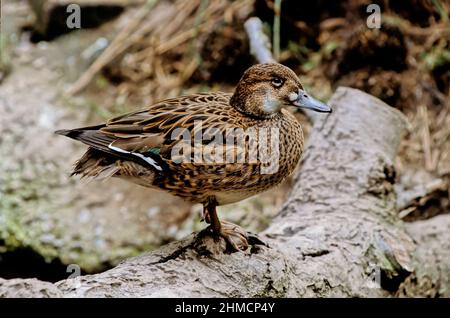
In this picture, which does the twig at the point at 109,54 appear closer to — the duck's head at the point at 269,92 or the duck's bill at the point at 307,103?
the duck's head at the point at 269,92

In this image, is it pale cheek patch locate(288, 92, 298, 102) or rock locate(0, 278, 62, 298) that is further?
pale cheek patch locate(288, 92, 298, 102)

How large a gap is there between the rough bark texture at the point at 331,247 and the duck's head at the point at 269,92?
0.62 meters

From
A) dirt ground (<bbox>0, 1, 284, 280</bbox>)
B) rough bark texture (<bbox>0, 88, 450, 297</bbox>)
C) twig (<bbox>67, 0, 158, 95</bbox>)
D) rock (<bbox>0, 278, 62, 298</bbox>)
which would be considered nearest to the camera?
rock (<bbox>0, 278, 62, 298</bbox>)

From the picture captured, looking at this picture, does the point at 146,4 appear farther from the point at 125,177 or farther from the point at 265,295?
the point at 265,295

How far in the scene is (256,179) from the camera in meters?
3.04

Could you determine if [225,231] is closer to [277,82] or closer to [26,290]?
[277,82]

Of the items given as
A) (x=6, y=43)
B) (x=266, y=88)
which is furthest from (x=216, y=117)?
(x=6, y=43)

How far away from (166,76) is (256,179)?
288 centimetres

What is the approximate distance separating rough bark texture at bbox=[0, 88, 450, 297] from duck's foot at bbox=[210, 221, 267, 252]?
42 mm

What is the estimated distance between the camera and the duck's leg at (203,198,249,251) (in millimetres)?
3111

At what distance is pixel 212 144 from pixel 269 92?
394 mm

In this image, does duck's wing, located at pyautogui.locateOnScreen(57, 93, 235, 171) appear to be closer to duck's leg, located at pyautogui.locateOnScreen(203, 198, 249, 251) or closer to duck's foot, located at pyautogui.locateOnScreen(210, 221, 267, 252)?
duck's leg, located at pyautogui.locateOnScreen(203, 198, 249, 251)

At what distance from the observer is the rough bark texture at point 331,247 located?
9.28 ft

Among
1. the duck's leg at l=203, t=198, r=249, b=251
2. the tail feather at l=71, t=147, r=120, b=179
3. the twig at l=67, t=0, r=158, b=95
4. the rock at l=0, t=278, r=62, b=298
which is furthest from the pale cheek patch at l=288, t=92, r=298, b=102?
the twig at l=67, t=0, r=158, b=95
